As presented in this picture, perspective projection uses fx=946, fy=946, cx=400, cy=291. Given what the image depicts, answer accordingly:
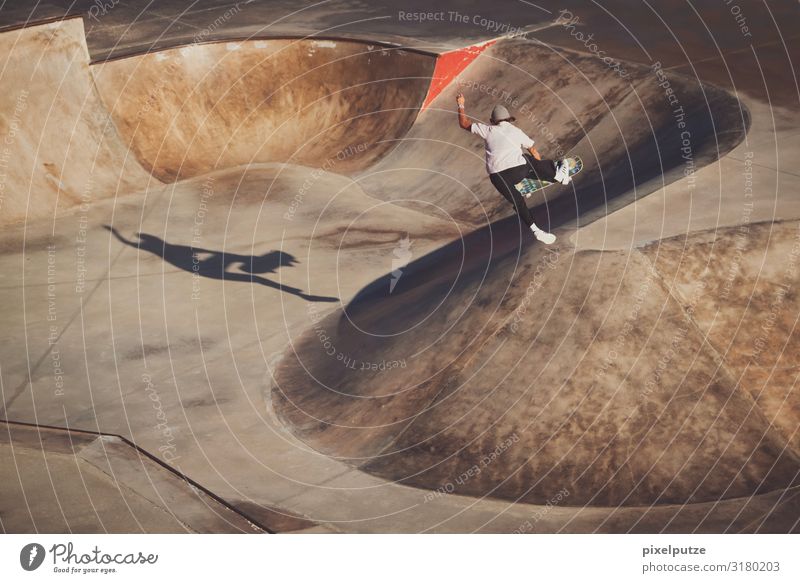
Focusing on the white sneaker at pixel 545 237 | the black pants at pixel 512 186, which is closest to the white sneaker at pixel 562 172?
the black pants at pixel 512 186

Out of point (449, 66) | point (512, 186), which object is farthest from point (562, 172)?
point (449, 66)

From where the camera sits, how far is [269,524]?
13.1 metres

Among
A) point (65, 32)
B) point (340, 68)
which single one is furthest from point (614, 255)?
point (65, 32)

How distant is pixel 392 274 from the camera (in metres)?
20.5

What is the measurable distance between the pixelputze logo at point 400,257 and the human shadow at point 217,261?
205 centimetres

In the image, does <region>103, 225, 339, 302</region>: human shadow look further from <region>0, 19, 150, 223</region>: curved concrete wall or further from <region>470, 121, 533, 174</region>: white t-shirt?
<region>470, 121, 533, 174</region>: white t-shirt

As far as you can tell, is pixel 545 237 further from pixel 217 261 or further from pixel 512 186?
pixel 217 261


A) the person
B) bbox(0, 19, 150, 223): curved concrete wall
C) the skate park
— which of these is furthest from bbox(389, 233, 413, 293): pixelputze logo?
bbox(0, 19, 150, 223): curved concrete wall

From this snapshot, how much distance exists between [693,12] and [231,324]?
15.9 m

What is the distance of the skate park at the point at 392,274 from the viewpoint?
13.4 m

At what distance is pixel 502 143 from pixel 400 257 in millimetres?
6175

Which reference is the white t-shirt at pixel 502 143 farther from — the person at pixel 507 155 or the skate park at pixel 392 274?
the skate park at pixel 392 274
